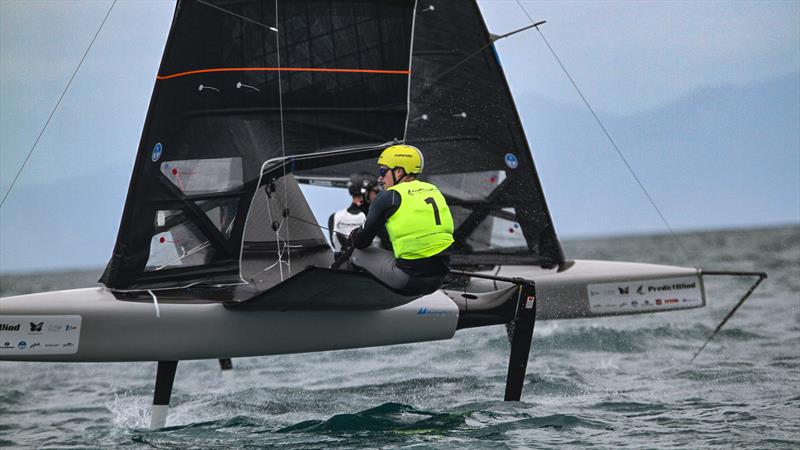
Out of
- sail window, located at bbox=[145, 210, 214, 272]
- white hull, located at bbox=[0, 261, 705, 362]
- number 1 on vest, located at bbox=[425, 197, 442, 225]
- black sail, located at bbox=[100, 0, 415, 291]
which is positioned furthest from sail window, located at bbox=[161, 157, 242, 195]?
number 1 on vest, located at bbox=[425, 197, 442, 225]

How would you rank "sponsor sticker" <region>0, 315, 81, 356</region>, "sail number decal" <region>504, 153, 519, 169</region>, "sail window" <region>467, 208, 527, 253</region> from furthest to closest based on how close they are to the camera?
"sail number decal" <region>504, 153, 519, 169</region>
"sail window" <region>467, 208, 527, 253</region>
"sponsor sticker" <region>0, 315, 81, 356</region>

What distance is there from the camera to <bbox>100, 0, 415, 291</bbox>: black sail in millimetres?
5254

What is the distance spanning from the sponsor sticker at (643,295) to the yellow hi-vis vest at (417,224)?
2.41 meters

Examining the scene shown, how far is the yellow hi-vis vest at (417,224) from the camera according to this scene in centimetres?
468

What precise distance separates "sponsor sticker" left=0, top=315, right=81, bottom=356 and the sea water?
619 millimetres

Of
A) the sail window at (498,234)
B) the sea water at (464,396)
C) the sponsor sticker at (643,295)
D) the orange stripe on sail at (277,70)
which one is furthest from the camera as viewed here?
the sail window at (498,234)

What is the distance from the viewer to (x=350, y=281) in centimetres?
470

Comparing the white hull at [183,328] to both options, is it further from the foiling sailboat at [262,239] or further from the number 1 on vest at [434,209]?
the number 1 on vest at [434,209]

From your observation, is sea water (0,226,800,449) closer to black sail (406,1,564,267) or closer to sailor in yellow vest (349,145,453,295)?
sailor in yellow vest (349,145,453,295)

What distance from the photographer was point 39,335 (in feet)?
15.4

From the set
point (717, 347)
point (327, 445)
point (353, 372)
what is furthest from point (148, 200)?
point (717, 347)

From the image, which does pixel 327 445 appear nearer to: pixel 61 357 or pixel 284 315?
pixel 284 315

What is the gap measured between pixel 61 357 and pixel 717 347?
522 cm

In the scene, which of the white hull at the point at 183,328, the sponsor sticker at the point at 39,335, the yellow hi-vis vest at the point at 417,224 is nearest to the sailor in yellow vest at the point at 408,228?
the yellow hi-vis vest at the point at 417,224
